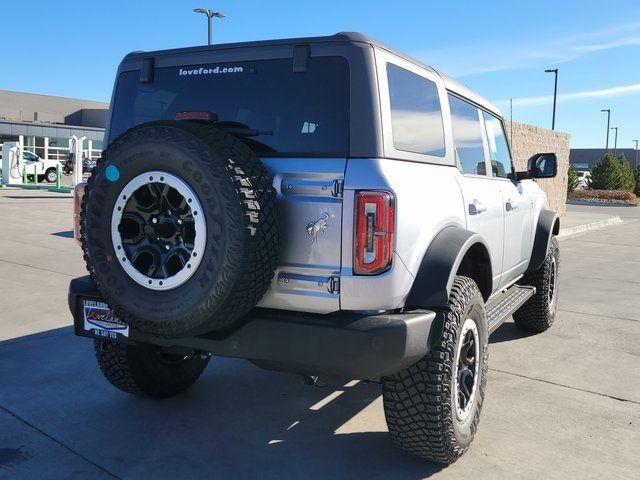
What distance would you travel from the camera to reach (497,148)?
4.68 m

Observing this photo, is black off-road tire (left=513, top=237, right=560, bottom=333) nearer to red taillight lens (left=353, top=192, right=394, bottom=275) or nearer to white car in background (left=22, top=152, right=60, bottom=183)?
red taillight lens (left=353, top=192, right=394, bottom=275)

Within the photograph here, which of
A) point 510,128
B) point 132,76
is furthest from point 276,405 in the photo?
point 510,128

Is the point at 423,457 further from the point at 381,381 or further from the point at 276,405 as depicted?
the point at 276,405

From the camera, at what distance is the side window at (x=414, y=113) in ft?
9.46

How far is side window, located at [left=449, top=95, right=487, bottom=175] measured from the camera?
3.67 meters

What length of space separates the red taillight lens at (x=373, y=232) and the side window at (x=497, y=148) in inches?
82.2

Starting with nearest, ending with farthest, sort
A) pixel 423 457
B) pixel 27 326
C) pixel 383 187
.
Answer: pixel 383 187
pixel 423 457
pixel 27 326

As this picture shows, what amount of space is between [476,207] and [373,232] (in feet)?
4.01

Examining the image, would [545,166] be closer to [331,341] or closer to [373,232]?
[373,232]

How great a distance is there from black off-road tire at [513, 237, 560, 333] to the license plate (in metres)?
3.78

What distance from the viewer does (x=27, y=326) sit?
535 cm

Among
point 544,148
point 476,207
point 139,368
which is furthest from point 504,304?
point 544,148

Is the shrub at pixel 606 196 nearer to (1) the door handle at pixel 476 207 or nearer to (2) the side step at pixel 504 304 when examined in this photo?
(2) the side step at pixel 504 304

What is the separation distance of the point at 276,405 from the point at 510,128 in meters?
12.5
